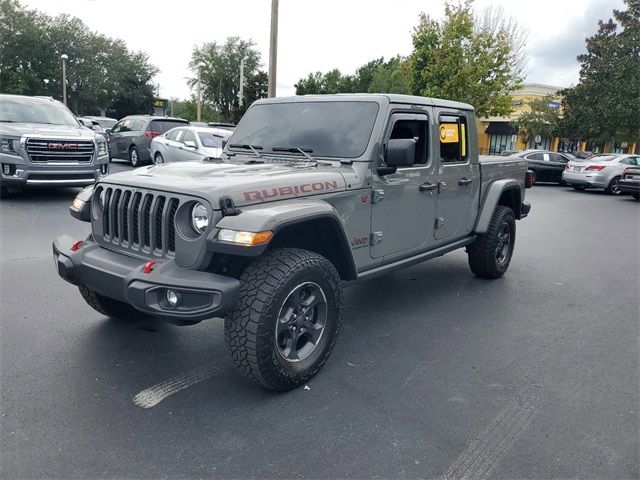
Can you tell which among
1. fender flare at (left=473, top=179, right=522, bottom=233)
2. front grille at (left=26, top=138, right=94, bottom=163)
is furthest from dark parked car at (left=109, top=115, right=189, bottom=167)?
fender flare at (left=473, top=179, right=522, bottom=233)

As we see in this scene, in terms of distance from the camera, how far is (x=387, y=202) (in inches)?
165

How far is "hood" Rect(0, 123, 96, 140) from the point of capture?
922 centimetres

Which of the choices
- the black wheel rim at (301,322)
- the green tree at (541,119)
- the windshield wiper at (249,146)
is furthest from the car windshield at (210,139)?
→ the green tree at (541,119)

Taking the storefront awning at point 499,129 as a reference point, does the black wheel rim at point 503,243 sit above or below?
below

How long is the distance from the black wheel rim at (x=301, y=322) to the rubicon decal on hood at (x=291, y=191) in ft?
1.97

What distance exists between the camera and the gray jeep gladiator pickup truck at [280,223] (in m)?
3.07

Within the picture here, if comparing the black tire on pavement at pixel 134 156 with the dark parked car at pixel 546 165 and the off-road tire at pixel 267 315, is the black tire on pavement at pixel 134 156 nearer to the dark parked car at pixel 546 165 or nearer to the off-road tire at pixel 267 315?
the dark parked car at pixel 546 165

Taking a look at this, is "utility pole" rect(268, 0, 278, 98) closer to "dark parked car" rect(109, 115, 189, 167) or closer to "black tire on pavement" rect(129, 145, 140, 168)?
"dark parked car" rect(109, 115, 189, 167)

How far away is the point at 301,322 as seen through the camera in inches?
136

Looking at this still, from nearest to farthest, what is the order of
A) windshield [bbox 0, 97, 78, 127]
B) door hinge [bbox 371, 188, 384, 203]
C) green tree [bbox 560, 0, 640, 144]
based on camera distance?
door hinge [bbox 371, 188, 384, 203]
windshield [bbox 0, 97, 78, 127]
green tree [bbox 560, 0, 640, 144]

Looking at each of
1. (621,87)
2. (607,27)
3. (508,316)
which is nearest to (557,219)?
(508,316)

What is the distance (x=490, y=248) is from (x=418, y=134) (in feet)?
6.34

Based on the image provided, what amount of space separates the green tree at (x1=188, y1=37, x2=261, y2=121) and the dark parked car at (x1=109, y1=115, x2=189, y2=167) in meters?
40.8

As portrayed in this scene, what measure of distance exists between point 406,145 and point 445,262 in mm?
3583
